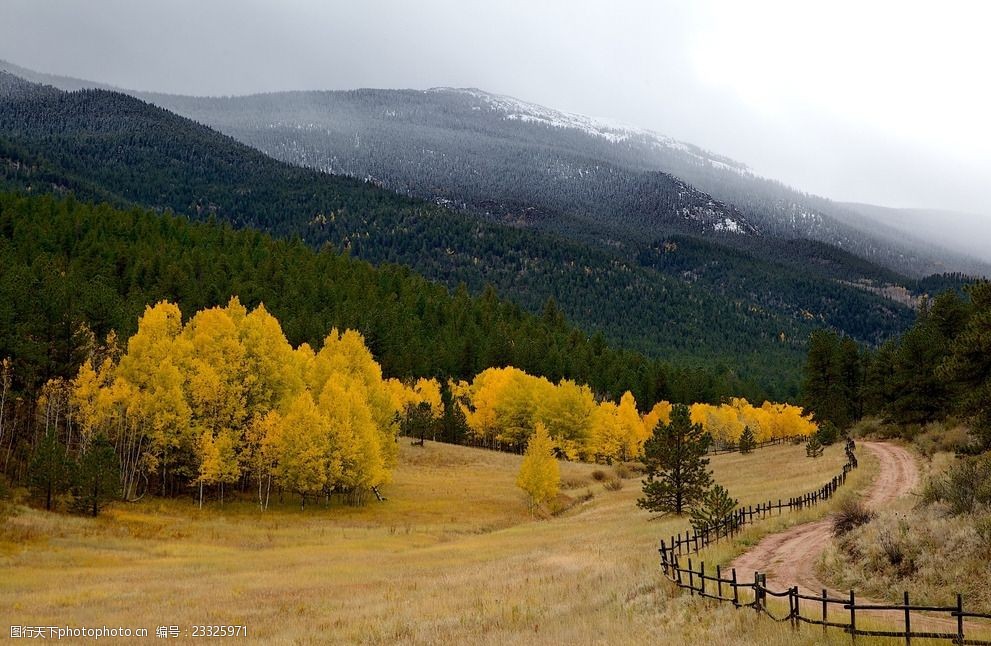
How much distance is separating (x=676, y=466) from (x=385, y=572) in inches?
806

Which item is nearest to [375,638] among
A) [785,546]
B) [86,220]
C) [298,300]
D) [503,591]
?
[503,591]

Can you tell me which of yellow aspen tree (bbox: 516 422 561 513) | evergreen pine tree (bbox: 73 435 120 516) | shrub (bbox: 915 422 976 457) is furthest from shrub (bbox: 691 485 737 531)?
evergreen pine tree (bbox: 73 435 120 516)

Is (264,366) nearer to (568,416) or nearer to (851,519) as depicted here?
(851,519)

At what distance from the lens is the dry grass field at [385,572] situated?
1959 cm

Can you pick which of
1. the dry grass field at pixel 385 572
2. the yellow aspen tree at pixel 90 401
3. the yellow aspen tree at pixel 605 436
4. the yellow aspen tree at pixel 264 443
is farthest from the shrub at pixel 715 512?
the yellow aspen tree at pixel 605 436

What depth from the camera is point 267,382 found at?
56781 mm

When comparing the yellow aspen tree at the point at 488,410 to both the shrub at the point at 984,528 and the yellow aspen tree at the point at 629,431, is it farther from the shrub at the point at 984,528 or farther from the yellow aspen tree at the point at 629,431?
the shrub at the point at 984,528

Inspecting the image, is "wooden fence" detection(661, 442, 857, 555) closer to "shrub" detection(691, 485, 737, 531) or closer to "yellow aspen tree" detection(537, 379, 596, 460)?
"shrub" detection(691, 485, 737, 531)

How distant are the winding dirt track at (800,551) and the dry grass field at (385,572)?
1094mm

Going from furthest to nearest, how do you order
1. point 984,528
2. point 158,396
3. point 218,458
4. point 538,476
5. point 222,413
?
point 538,476 < point 222,413 < point 158,396 < point 218,458 < point 984,528

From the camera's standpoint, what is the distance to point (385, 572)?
33.9 metres

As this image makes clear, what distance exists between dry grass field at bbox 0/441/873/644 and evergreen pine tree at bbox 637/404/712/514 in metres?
2.14

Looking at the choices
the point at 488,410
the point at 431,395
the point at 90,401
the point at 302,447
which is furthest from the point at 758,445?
the point at 90,401

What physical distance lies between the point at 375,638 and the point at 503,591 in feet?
21.3
